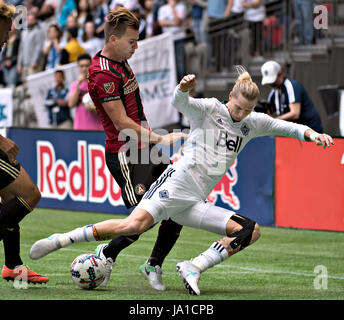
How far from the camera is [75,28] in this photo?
675 inches

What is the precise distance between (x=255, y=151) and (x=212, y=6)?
566 cm

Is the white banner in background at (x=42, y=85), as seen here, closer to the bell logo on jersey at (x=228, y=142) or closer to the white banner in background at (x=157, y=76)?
the white banner in background at (x=157, y=76)

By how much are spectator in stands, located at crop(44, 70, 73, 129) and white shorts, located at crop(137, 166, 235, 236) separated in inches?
340

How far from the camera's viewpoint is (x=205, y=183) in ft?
22.3

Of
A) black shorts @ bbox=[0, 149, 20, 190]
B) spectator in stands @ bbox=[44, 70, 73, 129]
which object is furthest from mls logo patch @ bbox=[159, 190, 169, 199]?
spectator in stands @ bbox=[44, 70, 73, 129]

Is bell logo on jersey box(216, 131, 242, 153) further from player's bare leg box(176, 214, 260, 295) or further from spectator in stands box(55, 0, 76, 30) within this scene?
spectator in stands box(55, 0, 76, 30)

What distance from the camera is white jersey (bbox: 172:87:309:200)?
669 centimetres

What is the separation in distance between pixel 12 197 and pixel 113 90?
1265mm

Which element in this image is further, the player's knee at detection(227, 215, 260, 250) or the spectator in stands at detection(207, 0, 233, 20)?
the spectator in stands at detection(207, 0, 233, 20)

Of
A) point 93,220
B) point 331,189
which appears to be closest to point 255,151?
point 331,189

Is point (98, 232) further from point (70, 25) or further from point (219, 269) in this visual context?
point (70, 25)

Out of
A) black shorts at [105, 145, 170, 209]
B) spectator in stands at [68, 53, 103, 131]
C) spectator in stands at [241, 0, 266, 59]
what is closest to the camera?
black shorts at [105, 145, 170, 209]

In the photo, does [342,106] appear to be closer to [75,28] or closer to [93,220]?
[93,220]
